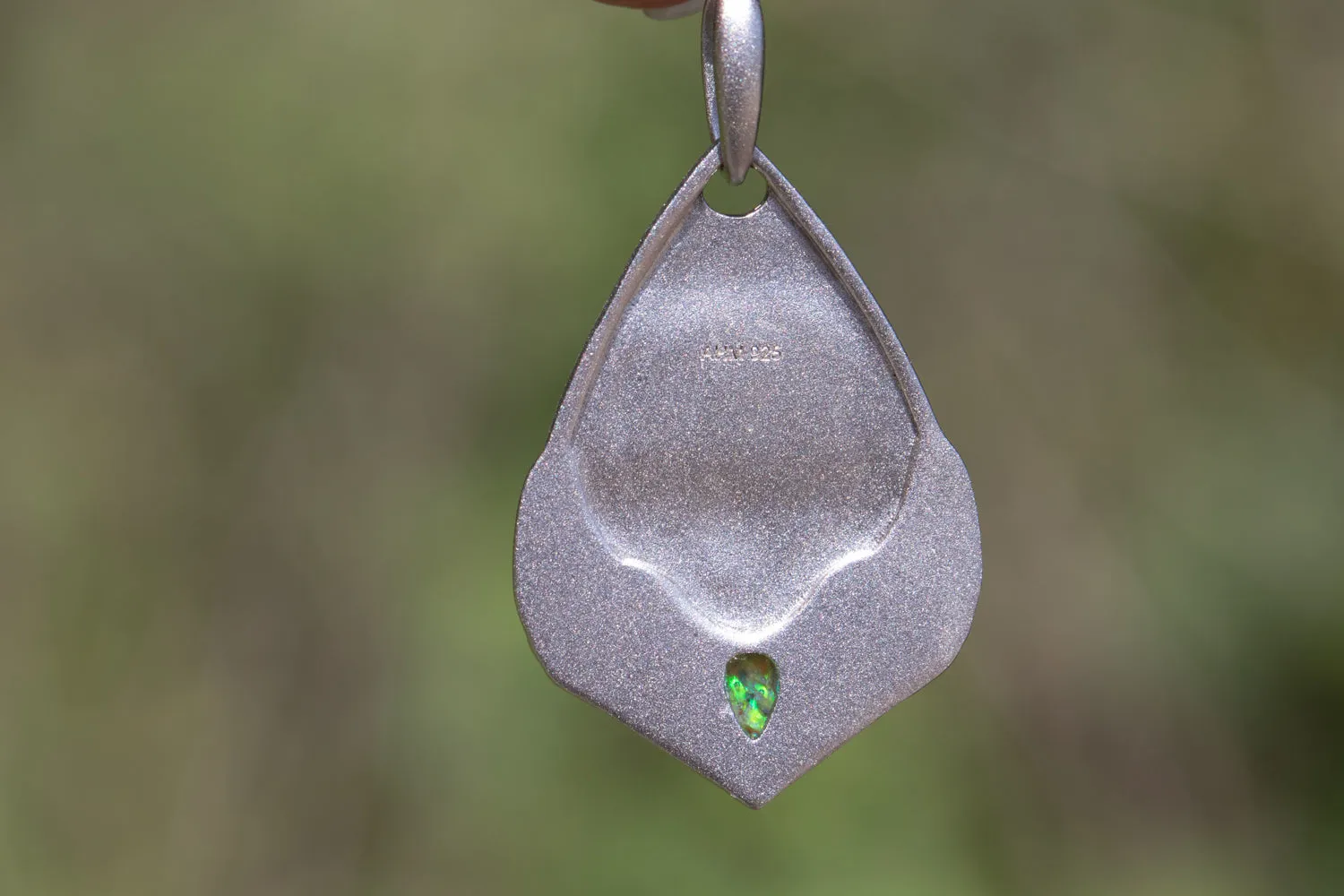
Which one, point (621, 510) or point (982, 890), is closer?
point (621, 510)

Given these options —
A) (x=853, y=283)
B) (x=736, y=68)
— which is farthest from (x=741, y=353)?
(x=736, y=68)

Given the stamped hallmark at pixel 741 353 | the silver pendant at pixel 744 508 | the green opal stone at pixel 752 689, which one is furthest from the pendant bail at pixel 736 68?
the green opal stone at pixel 752 689

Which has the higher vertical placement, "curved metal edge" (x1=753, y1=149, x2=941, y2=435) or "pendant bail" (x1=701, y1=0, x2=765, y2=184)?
"pendant bail" (x1=701, y1=0, x2=765, y2=184)

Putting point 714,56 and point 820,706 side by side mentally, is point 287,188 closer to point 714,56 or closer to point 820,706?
point 714,56

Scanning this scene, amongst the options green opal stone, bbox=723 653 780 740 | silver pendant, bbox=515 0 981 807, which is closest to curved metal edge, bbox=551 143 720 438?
silver pendant, bbox=515 0 981 807

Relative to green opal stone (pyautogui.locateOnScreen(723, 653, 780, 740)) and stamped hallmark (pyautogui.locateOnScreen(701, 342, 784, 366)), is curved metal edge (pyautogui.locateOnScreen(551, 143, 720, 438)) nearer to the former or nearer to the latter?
stamped hallmark (pyautogui.locateOnScreen(701, 342, 784, 366))

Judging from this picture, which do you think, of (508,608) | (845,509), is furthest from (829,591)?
(508,608)

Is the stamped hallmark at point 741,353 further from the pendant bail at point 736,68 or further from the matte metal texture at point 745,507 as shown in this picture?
the pendant bail at point 736,68

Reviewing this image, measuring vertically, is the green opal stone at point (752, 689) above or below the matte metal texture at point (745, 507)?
below
